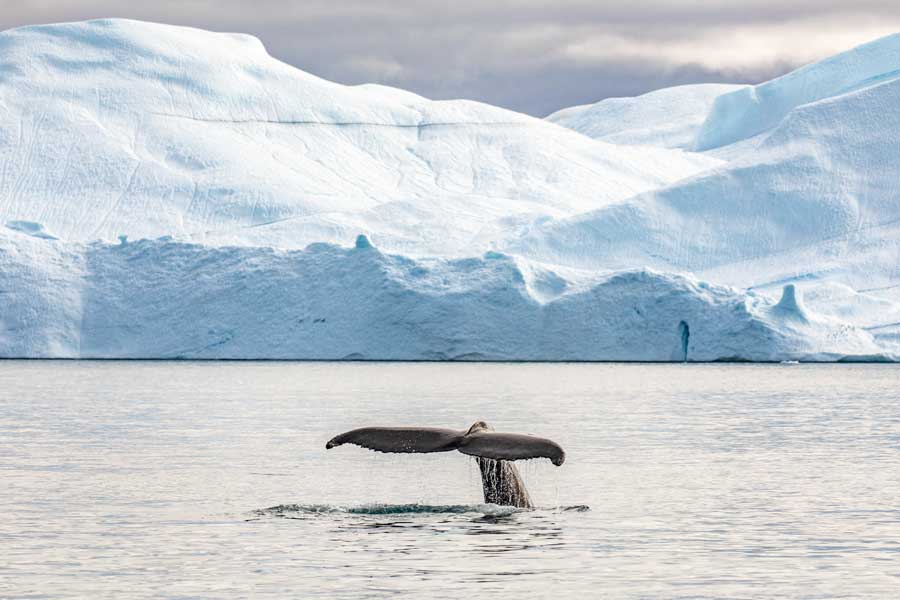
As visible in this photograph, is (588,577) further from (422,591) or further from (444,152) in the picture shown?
(444,152)

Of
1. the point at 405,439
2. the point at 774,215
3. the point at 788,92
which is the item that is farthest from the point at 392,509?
the point at 788,92

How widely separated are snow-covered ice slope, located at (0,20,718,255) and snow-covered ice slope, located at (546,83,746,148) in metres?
26.2

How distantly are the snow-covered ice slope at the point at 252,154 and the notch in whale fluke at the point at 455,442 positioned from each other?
6279cm

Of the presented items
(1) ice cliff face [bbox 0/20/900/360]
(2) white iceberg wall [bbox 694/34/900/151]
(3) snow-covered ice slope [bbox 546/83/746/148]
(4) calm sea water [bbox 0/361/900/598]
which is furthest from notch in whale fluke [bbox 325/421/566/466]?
(3) snow-covered ice slope [bbox 546/83/746/148]

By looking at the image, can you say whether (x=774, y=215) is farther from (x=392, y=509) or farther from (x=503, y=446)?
(x=503, y=446)

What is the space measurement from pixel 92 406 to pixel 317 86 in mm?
75012

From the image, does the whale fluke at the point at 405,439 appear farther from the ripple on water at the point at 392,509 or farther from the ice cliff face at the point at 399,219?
the ice cliff face at the point at 399,219

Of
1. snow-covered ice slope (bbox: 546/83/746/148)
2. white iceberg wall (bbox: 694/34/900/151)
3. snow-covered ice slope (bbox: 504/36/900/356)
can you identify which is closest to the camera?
snow-covered ice slope (bbox: 504/36/900/356)

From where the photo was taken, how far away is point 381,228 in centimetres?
8194

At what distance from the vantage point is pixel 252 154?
314ft

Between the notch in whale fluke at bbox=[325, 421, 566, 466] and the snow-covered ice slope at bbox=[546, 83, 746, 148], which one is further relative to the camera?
the snow-covered ice slope at bbox=[546, 83, 746, 148]

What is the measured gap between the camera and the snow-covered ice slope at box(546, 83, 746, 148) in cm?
14575

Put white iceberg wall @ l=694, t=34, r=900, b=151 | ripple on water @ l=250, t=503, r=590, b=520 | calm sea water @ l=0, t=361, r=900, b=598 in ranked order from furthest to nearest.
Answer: white iceberg wall @ l=694, t=34, r=900, b=151
ripple on water @ l=250, t=503, r=590, b=520
calm sea water @ l=0, t=361, r=900, b=598

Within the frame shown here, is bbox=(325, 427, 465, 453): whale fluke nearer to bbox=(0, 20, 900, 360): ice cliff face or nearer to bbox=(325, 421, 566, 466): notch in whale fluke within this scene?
bbox=(325, 421, 566, 466): notch in whale fluke
